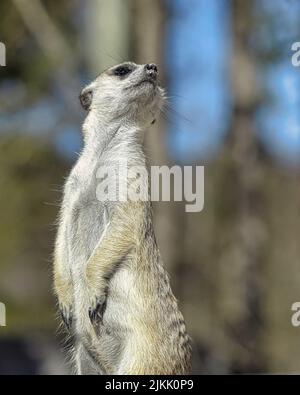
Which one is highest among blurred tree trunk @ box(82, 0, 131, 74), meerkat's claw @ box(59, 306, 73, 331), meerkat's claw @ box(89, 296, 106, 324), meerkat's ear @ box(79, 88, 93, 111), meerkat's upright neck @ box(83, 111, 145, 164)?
blurred tree trunk @ box(82, 0, 131, 74)

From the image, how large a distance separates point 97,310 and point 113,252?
0.15 meters

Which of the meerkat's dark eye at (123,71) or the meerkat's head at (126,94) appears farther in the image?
the meerkat's dark eye at (123,71)

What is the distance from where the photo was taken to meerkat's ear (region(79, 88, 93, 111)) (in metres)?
1.82

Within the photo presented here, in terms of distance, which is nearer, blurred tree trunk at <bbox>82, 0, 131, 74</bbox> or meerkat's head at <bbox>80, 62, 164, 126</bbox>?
meerkat's head at <bbox>80, 62, 164, 126</bbox>

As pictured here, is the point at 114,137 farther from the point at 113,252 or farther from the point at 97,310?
the point at 97,310

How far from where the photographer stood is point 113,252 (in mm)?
1738

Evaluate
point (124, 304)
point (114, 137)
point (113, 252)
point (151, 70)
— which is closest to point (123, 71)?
point (151, 70)

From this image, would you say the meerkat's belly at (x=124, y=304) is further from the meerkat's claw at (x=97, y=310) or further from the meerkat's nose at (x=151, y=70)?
the meerkat's nose at (x=151, y=70)

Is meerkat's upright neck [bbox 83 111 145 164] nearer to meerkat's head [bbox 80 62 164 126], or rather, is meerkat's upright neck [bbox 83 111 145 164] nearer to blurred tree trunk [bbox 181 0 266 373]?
meerkat's head [bbox 80 62 164 126]

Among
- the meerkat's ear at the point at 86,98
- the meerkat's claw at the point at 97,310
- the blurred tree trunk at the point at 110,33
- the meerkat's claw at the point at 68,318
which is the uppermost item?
the blurred tree trunk at the point at 110,33

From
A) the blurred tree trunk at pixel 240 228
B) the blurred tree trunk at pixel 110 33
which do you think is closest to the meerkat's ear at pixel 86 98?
→ the blurred tree trunk at pixel 110 33

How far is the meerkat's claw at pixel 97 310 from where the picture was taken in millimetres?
1633

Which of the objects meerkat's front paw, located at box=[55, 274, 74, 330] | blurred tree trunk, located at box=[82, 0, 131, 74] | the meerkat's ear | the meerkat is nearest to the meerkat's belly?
the meerkat

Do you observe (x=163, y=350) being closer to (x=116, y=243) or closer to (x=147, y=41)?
(x=116, y=243)
